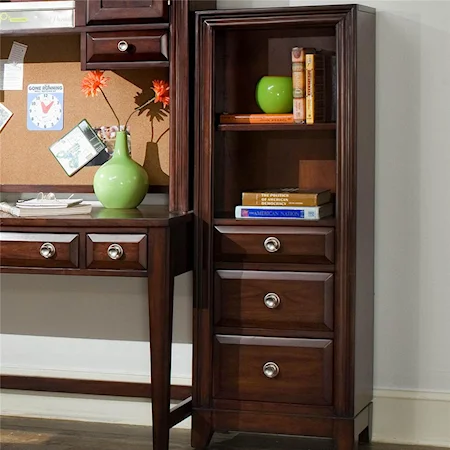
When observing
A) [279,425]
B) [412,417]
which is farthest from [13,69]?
[412,417]

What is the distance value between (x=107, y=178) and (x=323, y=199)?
0.73 m

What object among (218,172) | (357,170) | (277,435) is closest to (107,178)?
(218,172)

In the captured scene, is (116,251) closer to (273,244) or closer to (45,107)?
(273,244)

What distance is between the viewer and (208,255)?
118 inches

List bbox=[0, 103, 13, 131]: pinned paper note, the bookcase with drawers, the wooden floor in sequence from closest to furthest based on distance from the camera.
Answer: the bookcase with drawers → the wooden floor → bbox=[0, 103, 13, 131]: pinned paper note

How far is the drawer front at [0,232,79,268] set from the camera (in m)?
2.83

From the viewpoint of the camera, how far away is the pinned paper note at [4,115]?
11.5 feet

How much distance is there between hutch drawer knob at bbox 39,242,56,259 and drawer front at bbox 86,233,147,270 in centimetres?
11

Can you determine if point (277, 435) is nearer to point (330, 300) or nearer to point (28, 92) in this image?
point (330, 300)

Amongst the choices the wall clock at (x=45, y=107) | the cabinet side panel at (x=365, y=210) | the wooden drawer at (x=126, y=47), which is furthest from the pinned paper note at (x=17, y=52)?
the cabinet side panel at (x=365, y=210)

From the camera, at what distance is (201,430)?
306 centimetres

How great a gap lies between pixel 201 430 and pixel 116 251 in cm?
71

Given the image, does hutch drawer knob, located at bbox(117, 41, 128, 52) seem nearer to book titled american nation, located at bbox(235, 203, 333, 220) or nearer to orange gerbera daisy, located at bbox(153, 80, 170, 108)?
orange gerbera daisy, located at bbox(153, 80, 170, 108)

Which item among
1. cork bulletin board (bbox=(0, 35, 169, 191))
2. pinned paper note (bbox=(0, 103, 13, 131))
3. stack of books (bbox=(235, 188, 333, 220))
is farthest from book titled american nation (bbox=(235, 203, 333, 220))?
pinned paper note (bbox=(0, 103, 13, 131))
